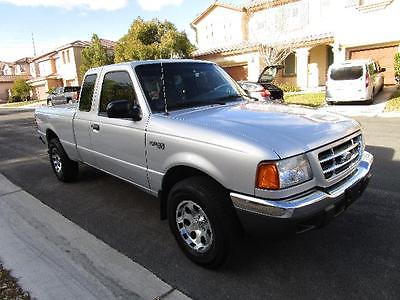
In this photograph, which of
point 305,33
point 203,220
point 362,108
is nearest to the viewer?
point 203,220

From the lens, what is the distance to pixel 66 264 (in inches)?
139

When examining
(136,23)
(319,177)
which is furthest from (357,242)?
(136,23)

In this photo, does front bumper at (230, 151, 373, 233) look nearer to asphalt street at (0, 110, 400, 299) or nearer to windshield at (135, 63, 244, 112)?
asphalt street at (0, 110, 400, 299)

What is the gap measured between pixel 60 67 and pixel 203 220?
4912 cm

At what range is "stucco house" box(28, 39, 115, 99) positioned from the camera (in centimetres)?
4241

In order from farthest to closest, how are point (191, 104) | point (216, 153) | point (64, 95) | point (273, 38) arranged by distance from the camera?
point (64, 95)
point (273, 38)
point (191, 104)
point (216, 153)

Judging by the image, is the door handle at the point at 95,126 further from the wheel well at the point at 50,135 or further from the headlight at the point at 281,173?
the headlight at the point at 281,173

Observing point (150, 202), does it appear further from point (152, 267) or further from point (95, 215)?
point (152, 267)

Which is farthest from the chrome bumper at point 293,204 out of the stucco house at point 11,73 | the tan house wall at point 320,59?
the stucco house at point 11,73

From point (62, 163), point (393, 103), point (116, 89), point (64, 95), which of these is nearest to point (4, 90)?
point (64, 95)

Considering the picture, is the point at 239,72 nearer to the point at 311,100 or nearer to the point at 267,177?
the point at 311,100

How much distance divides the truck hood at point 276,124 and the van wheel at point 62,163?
310 cm

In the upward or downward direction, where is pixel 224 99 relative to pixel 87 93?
downward

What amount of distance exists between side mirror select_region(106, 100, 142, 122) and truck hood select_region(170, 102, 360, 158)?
397 mm
